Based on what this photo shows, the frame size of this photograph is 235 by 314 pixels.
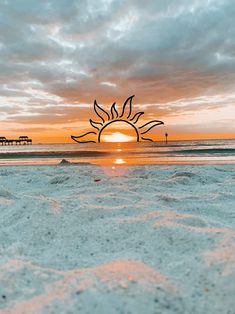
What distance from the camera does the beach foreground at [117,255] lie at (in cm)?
192

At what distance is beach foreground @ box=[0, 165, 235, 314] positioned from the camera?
Answer: 192 cm

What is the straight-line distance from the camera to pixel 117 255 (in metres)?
2.70

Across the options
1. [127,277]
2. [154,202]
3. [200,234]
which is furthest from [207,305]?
[154,202]

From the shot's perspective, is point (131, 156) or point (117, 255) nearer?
point (117, 255)

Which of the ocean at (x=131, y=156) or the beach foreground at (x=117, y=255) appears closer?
the beach foreground at (x=117, y=255)

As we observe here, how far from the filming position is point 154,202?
14.8ft

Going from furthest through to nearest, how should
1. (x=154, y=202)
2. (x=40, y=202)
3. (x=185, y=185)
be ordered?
(x=185, y=185) < (x=154, y=202) < (x=40, y=202)

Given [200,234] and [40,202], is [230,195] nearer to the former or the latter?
[200,234]

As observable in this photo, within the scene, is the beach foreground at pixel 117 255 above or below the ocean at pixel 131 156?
below

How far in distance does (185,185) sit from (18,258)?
438cm

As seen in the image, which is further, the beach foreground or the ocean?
the ocean

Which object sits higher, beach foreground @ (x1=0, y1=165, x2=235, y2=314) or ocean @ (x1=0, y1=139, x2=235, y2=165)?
ocean @ (x1=0, y1=139, x2=235, y2=165)

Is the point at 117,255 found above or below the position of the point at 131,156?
below

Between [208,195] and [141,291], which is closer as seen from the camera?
[141,291]
